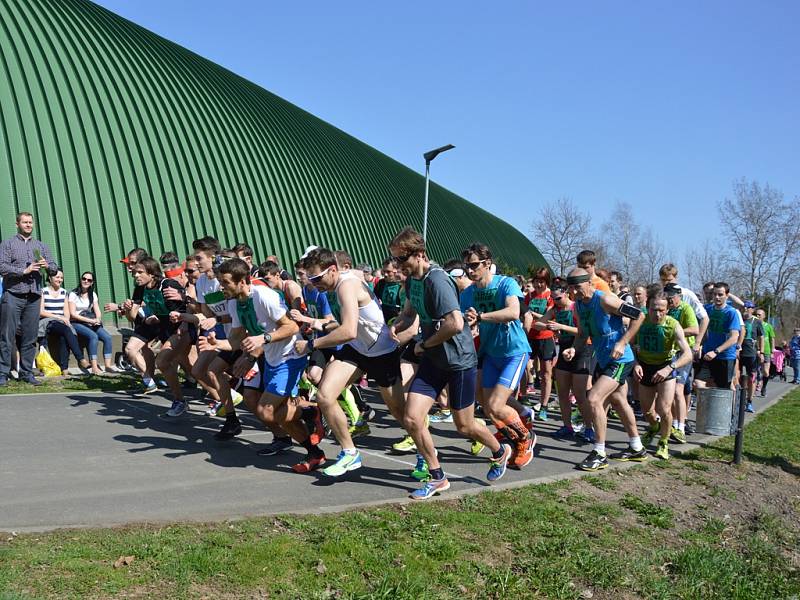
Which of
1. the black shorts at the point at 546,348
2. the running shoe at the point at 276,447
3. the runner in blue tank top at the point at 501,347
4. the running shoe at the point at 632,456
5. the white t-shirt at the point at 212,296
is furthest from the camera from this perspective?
the black shorts at the point at 546,348

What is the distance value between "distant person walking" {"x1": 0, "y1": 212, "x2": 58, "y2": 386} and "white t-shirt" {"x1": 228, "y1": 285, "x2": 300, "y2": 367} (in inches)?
212

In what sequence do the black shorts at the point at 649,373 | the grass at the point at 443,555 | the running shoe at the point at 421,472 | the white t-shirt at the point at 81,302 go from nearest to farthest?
1. the grass at the point at 443,555
2. the running shoe at the point at 421,472
3. the black shorts at the point at 649,373
4. the white t-shirt at the point at 81,302

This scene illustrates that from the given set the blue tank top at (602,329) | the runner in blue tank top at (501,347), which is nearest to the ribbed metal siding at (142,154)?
the runner in blue tank top at (501,347)

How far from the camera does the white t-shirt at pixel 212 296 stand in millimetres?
8547

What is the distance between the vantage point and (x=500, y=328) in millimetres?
7543

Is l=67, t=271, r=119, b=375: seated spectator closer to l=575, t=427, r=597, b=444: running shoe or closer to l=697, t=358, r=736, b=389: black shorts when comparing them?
l=575, t=427, r=597, b=444: running shoe

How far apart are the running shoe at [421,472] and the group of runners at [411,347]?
0.05 ft

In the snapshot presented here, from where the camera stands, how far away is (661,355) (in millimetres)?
8797

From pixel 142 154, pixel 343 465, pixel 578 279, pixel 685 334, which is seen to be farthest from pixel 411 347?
pixel 142 154

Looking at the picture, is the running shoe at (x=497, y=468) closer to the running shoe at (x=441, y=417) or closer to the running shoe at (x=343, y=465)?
the running shoe at (x=343, y=465)

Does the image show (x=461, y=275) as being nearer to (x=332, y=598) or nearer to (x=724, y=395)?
(x=724, y=395)

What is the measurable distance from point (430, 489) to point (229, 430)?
294 cm

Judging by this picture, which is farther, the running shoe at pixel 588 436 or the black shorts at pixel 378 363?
the running shoe at pixel 588 436

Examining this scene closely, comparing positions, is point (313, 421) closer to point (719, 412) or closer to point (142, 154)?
point (719, 412)
